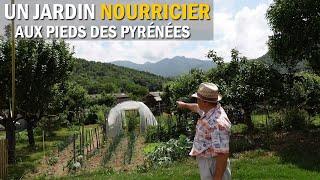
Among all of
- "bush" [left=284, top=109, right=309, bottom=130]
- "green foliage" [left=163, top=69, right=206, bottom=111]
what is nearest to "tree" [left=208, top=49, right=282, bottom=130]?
"bush" [left=284, top=109, right=309, bottom=130]

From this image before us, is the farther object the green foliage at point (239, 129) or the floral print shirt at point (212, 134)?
the green foliage at point (239, 129)

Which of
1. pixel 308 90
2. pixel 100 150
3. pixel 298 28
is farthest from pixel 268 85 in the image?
pixel 100 150

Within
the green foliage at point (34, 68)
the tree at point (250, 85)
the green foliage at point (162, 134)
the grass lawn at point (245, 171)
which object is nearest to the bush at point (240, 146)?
the grass lawn at point (245, 171)

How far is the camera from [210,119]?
5.62 meters

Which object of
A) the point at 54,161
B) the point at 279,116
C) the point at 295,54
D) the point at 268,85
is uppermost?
the point at 295,54

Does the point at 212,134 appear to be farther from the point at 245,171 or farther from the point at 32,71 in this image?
the point at 32,71

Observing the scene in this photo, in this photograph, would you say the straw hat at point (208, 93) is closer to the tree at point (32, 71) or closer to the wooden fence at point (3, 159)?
the wooden fence at point (3, 159)

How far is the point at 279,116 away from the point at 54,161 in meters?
11.3

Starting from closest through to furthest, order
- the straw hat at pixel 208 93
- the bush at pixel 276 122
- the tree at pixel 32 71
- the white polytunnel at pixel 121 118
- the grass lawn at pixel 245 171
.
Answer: the straw hat at pixel 208 93
the grass lawn at pixel 245 171
the tree at pixel 32 71
the bush at pixel 276 122
the white polytunnel at pixel 121 118

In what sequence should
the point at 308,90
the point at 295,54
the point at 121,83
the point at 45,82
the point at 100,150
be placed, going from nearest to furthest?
the point at 295,54
the point at 45,82
the point at 100,150
the point at 308,90
the point at 121,83

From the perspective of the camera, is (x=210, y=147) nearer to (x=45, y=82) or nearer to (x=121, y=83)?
(x=45, y=82)

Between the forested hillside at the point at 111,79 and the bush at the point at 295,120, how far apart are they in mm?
76220

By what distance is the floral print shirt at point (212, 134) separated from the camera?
5.48 meters

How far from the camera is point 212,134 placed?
5.55 metres
